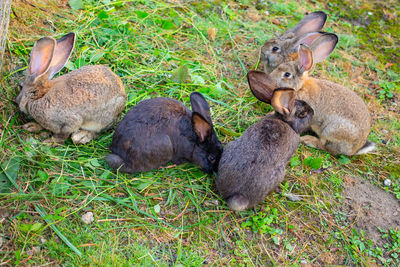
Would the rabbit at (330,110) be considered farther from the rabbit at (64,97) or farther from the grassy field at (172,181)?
the rabbit at (64,97)

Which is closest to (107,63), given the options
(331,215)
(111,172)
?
(111,172)

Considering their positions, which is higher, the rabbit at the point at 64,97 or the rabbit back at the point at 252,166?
the rabbit at the point at 64,97

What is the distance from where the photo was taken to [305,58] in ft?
16.2

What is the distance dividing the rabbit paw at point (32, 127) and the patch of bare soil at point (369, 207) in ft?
11.2

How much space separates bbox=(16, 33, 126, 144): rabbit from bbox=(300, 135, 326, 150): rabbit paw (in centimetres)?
245

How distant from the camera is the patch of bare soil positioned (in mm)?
3838

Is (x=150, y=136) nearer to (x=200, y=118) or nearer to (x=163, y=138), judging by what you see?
(x=163, y=138)

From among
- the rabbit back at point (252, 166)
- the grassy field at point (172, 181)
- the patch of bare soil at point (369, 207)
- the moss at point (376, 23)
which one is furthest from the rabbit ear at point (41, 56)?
the moss at point (376, 23)

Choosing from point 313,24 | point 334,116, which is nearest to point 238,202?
point 334,116

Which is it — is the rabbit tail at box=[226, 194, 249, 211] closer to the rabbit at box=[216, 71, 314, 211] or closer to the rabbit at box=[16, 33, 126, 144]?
the rabbit at box=[216, 71, 314, 211]

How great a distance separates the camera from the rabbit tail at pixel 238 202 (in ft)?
11.1

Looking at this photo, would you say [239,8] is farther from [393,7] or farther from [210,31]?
[393,7]

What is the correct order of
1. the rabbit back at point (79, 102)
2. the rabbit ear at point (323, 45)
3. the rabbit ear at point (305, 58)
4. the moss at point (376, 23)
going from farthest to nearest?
the moss at point (376, 23)
the rabbit ear at point (323, 45)
the rabbit ear at point (305, 58)
the rabbit back at point (79, 102)

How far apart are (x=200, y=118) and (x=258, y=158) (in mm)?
689
